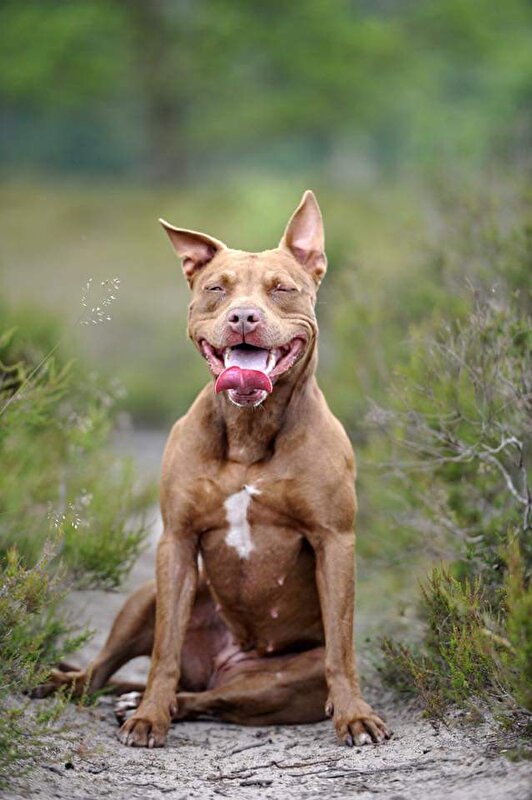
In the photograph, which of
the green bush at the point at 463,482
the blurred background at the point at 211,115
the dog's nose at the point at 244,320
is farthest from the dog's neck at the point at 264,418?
the blurred background at the point at 211,115

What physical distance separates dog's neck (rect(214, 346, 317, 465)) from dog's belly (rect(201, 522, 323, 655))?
0.31 m

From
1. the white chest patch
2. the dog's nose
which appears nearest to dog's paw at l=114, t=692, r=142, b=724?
the white chest patch

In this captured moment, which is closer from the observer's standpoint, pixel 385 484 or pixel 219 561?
pixel 219 561

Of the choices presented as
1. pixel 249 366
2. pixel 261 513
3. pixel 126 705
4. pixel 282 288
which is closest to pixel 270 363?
pixel 249 366

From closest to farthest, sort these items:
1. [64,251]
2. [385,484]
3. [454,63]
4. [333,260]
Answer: [385,484] < [333,260] < [64,251] < [454,63]

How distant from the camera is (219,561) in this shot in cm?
541

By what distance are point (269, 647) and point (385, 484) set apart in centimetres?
202

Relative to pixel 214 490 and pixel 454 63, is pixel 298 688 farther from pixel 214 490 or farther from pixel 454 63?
pixel 454 63

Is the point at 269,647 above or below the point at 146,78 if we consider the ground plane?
above

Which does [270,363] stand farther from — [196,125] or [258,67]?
[258,67]

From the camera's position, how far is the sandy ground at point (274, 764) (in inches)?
167

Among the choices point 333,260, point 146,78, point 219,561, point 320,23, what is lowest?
point 146,78

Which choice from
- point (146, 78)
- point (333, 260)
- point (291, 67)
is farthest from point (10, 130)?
point (333, 260)

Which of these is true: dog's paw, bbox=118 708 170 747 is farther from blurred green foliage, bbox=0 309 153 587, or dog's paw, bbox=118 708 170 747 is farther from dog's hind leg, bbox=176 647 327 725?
blurred green foliage, bbox=0 309 153 587
